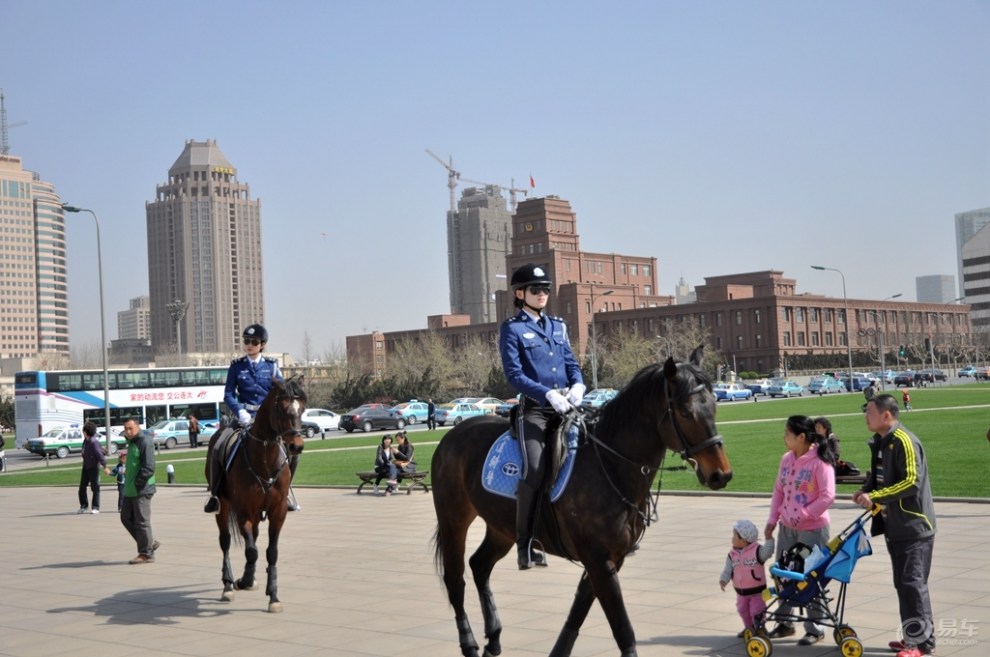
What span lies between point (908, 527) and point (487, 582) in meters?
3.34

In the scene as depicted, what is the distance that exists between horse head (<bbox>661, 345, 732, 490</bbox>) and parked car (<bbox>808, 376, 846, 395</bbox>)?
8341 centimetres

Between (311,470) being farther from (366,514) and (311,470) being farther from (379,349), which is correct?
(379,349)

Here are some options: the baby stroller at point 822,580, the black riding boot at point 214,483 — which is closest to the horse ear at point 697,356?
the baby stroller at point 822,580

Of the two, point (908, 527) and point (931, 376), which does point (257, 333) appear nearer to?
point (908, 527)

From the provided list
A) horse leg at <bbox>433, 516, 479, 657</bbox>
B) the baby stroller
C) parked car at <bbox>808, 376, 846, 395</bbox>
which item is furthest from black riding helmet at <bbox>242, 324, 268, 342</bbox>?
parked car at <bbox>808, 376, 846, 395</bbox>

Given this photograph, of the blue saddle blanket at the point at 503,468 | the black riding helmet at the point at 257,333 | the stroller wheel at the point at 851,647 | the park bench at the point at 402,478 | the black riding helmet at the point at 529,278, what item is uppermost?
the black riding helmet at the point at 529,278

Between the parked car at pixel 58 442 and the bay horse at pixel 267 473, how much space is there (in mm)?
45747

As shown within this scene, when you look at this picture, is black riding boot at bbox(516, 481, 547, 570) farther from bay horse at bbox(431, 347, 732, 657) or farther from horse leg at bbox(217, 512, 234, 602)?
horse leg at bbox(217, 512, 234, 602)

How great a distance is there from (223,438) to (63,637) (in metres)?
2.91

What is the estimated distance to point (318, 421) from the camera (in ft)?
214

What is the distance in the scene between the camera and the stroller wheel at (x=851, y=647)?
7.85 metres

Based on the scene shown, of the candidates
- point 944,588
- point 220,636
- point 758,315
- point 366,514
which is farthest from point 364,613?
point 758,315

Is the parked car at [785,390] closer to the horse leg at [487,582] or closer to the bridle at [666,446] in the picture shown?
the horse leg at [487,582]

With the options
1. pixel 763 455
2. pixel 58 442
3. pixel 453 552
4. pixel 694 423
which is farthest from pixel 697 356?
pixel 58 442
